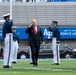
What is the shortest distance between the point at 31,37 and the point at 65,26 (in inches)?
1238

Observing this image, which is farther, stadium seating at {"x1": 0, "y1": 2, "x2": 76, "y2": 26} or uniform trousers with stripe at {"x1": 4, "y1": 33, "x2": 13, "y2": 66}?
stadium seating at {"x1": 0, "y1": 2, "x2": 76, "y2": 26}

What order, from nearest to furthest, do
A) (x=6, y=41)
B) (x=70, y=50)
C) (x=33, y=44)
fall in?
(x=6, y=41)
(x=33, y=44)
(x=70, y=50)

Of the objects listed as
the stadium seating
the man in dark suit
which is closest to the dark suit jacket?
the man in dark suit

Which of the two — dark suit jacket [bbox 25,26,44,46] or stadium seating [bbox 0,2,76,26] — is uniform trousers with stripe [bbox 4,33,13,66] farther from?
stadium seating [bbox 0,2,76,26]

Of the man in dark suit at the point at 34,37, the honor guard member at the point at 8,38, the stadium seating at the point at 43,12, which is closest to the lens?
the honor guard member at the point at 8,38

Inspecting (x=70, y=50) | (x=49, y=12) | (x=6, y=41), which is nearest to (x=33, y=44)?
(x=6, y=41)

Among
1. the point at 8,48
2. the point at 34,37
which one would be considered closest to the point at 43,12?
the point at 34,37

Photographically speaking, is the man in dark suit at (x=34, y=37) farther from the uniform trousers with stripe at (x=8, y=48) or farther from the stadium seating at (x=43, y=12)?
the stadium seating at (x=43, y=12)

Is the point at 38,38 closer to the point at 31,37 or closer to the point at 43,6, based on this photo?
the point at 31,37

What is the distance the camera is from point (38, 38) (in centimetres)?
1800

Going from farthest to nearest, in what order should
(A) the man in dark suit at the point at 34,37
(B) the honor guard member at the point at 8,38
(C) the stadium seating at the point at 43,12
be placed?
(C) the stadium seating at the point at 43,12
(A) the man in dark suit at the point at 34,37
(B) the honor guard member at the point at 8,38

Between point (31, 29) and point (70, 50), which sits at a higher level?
point (31, 29)

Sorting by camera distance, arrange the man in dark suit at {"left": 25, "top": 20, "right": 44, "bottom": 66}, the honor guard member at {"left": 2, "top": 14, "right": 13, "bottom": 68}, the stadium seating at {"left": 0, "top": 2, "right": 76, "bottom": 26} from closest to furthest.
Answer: the honor guard member at {"left": 2, "top": 14, "right": 13, "bottom": 68} < the man in dark suit at {"left": 25, "top": 20, "right": 44, "bottom": 66} < the stadium seating at {"left": 0, "top": 2, "right": 76, "bottom": 26}

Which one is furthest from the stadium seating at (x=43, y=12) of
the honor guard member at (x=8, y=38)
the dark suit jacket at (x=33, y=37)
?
the honor guard member at (x=8, y=38)
